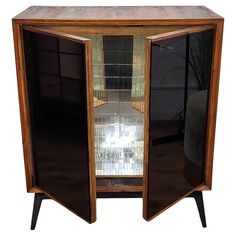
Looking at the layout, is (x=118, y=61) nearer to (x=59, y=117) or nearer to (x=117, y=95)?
(x=117, y=95)

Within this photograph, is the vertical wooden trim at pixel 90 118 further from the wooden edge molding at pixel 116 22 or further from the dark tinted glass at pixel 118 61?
the dark tinted glass at pixel 118 61

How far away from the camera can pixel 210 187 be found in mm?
3164

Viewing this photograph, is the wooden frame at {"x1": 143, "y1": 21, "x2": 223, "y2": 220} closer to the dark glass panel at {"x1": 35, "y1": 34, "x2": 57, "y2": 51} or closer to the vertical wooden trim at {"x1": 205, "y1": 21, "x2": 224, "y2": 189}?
the vertical wooden trim at {"x1": 205, "y1": 21, "x2": 224, "y2": 189}

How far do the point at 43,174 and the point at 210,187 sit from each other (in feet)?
4.07

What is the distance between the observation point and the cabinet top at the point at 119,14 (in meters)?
2.69

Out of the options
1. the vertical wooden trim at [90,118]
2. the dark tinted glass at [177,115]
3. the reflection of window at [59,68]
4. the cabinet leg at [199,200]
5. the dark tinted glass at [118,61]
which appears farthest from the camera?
the cabinet leg at [199,200]

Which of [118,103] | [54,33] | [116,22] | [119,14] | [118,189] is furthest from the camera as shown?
[118,103]

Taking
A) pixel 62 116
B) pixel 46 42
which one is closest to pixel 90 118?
pixel 62 116

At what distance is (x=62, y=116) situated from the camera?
109 inches

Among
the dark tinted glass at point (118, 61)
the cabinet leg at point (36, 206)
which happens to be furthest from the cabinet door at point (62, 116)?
the dark tinted glass at point (118, 61)

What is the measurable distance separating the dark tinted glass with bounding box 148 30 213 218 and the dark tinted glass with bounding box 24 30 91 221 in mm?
446

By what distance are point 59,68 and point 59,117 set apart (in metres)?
0.33

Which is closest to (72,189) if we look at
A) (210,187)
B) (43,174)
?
(43,174)

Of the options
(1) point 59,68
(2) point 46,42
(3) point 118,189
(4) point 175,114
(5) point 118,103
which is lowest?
(3) point 118,189
